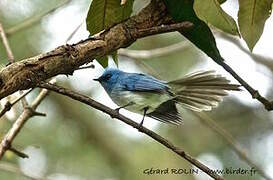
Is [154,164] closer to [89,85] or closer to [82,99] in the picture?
[89,85]

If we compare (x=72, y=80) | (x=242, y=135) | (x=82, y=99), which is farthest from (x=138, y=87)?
(x=242, y=135)

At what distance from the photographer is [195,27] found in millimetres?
1639

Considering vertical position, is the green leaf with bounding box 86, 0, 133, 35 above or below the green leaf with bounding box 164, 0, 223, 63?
above

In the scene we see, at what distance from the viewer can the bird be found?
6.91ft

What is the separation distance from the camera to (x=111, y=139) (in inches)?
165

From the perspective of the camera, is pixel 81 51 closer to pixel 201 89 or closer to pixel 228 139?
pixel 201 89

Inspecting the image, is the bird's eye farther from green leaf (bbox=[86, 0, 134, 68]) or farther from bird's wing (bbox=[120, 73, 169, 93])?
green leaf (bbox=[86, 0, 134, 68])

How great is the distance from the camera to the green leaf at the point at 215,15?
1477mm

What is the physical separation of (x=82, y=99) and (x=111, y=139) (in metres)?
2.80

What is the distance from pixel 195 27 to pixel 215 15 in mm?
151

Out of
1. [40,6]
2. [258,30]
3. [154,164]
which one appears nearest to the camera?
[258,30]

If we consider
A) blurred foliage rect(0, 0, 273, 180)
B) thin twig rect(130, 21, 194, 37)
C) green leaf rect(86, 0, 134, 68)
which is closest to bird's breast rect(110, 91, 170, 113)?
green leaf rect(86, 0, 134, 68)

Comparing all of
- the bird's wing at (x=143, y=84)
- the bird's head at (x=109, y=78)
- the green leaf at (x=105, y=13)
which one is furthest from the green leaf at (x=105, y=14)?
the bird's head at (x=109, y=78)

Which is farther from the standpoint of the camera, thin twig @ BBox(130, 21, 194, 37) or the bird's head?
the bird's head
